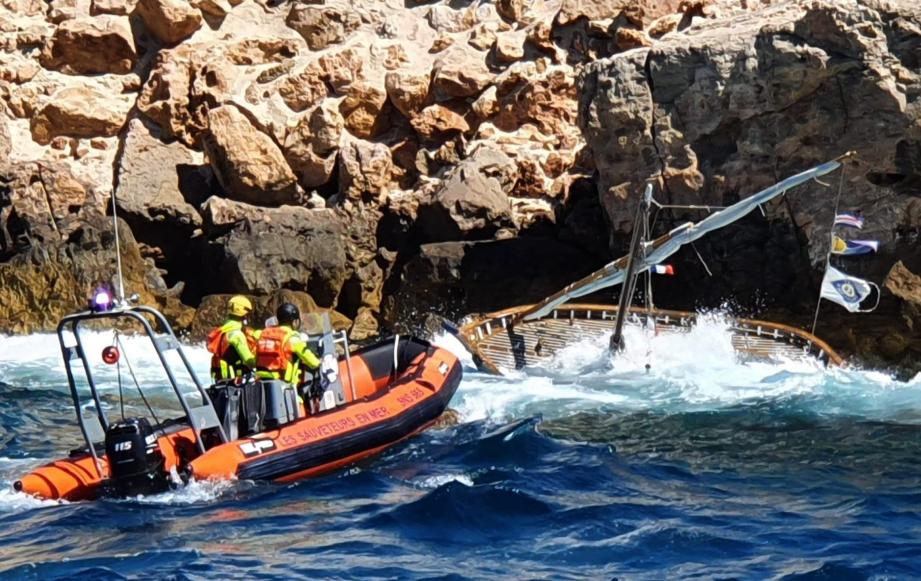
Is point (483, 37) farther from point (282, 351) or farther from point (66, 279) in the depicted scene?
point (282, 351)

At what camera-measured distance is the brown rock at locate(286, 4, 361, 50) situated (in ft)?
78.4

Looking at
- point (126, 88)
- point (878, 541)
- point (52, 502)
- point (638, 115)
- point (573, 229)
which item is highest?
point (126, 88)

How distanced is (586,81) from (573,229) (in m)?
2.61

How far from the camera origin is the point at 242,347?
404 inches

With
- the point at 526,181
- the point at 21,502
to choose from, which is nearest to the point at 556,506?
the point at 21,502

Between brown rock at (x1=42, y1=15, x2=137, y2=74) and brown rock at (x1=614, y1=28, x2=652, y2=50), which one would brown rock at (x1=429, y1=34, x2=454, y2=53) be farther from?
brown rock at (x1=42, y1=15, x2=137, y2=74)

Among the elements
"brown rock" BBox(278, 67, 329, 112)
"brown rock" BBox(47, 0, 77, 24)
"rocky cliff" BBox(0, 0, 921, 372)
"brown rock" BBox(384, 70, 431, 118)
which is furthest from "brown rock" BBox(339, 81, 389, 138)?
"brown rock" BBox(47, 0, 77, 24)

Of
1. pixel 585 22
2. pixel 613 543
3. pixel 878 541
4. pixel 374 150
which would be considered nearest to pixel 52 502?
pixel 613 543

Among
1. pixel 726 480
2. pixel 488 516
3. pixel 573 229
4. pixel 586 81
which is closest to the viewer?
pixel 488 516

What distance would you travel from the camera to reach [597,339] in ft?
51.4

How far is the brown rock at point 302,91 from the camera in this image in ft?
73.4

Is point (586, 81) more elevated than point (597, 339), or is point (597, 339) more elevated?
point (586, 81)

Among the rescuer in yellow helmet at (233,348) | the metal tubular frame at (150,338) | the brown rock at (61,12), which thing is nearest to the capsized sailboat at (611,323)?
the rescuer in yellow helmet at (233,348)

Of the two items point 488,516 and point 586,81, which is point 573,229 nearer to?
point 586,81
